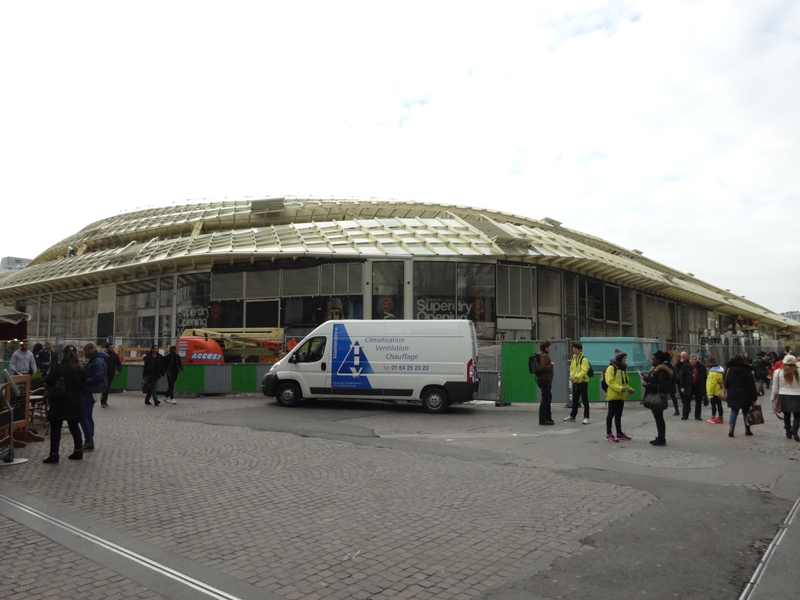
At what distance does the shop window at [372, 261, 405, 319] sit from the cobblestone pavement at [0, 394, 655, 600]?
16.5 m

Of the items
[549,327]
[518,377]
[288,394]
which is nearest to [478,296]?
[549,327]

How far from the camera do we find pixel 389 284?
26.4 meters

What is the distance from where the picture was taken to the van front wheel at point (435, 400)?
15.0 metres

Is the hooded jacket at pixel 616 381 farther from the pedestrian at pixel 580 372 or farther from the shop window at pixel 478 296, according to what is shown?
the shop window at pixel 478 296

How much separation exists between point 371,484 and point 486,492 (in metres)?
1.42

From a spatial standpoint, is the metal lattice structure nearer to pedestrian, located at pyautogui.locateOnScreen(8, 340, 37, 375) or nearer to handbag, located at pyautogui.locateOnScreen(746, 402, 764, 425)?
pedestrian, located at pyautogui.locateOnScreen(8, 340, 37, 375)

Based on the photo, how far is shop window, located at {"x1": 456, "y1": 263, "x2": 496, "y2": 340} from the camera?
88.5 ft

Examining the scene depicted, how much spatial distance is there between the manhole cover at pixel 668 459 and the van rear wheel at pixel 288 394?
9230 mm

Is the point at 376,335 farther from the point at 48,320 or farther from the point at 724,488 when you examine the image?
the point at 48,320

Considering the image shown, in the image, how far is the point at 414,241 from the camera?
2747 centimetres

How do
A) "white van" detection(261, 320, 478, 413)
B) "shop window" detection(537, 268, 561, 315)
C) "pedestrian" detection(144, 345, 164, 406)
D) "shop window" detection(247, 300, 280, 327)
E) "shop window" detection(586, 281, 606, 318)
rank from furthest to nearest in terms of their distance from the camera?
"shop window" detection(586, 281, 606, 318), "shop window" detection(537, 268, 561, 315), "shop window" detection(247, 300, 280, 327), "pedestrian" detection(144, 345, 164, 406), "white van" detection(261, 320, 478, 413)

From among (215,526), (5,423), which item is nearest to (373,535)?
(215,526)

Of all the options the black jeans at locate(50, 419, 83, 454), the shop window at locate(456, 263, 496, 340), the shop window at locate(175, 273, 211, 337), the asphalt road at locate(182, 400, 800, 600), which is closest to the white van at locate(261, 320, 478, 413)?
the asphalt road at locate(182, 400, 800, 600)

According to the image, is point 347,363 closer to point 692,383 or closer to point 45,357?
point 692,383
